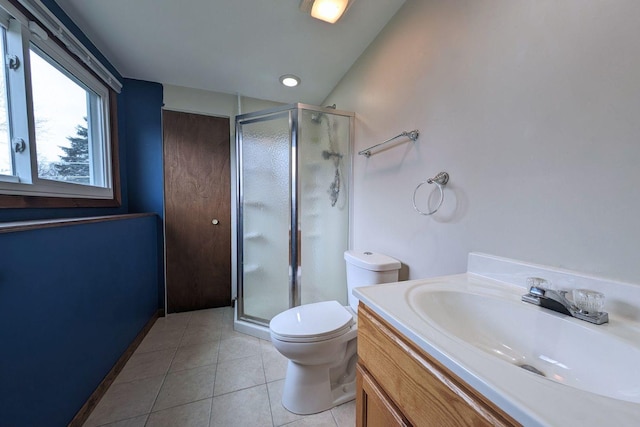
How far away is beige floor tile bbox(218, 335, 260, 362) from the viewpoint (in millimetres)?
1660

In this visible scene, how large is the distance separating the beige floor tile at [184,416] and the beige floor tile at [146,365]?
1.15 feet

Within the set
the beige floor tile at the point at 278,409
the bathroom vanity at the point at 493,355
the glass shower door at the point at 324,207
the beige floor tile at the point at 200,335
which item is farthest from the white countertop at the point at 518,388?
the beige floor tile at the point at 200,335

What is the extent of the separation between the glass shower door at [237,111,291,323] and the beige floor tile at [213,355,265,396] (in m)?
0.41

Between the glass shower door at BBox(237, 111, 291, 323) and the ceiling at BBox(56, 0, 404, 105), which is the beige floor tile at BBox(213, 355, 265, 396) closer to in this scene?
the glass shower door at BBox(237, 111, 291, 323)

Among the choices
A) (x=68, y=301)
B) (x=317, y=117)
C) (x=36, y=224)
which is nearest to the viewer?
(x=36, y=224)

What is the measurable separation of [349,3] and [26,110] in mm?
1660

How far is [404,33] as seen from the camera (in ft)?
4.27

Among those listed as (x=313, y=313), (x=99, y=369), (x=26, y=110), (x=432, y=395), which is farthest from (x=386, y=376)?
(x=26, y=110)

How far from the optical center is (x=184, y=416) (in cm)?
118

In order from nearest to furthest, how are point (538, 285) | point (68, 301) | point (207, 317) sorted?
1. point (538, 285)
2. point (68, 301)
3. point (207, 317)

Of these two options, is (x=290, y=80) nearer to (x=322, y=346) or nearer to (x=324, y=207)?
(x=324, y=207)

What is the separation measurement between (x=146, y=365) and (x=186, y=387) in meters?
0.41

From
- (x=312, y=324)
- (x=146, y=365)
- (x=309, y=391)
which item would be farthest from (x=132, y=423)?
(x=312, y=324)

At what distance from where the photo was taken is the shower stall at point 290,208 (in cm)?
184
